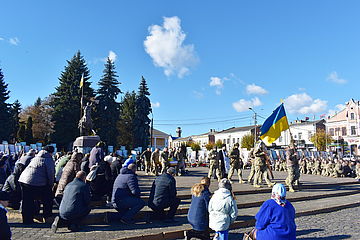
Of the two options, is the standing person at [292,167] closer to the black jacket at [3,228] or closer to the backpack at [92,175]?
the backpack at [92,175]

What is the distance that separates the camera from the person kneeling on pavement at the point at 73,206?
626 centimetres

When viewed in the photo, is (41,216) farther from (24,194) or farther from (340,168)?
(340,168)

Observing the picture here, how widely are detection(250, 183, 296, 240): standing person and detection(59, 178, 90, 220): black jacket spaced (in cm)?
387

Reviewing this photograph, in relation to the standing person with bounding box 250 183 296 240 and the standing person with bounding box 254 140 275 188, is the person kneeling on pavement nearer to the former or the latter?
the standing person with bounding box 250 183 296 240

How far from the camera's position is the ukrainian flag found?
14.2 metres

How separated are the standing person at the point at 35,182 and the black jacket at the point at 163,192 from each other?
2512 millimetres

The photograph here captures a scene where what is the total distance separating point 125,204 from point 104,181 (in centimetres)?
196

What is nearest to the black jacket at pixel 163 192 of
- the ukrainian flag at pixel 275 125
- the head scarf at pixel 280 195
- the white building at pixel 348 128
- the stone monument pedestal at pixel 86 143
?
the head scarf at pixel 280 195

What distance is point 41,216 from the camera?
702cm

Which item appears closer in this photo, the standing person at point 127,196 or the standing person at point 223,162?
the standing person at point 127,196

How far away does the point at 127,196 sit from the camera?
23.8 feet

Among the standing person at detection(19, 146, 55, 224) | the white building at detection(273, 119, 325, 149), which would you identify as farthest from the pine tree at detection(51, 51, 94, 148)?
the white building at detection(273, 119, 325, 149)

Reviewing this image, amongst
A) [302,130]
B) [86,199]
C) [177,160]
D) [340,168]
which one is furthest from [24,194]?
[302,130]

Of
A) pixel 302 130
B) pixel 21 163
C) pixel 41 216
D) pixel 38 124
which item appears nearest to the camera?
pixel 41 216
